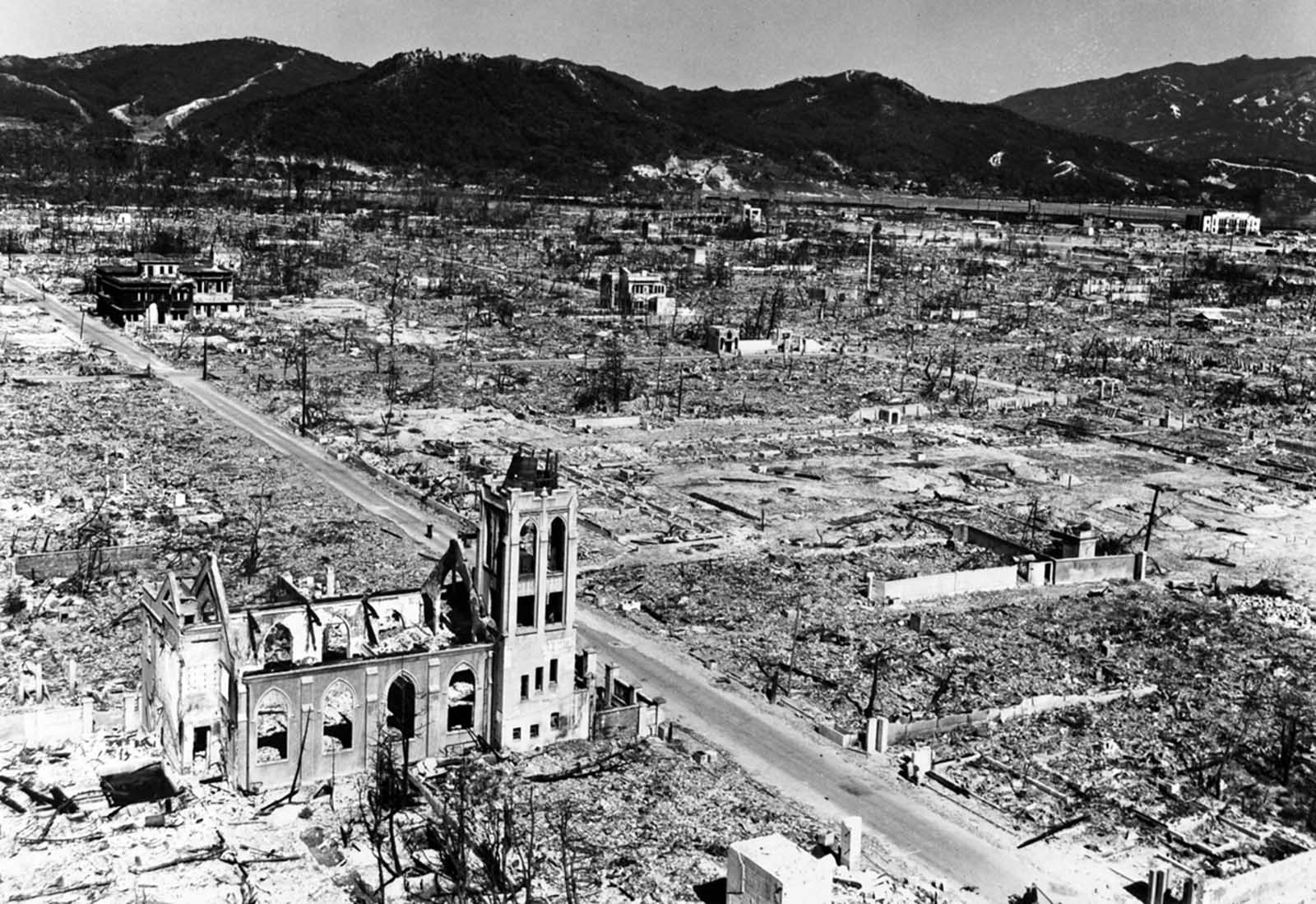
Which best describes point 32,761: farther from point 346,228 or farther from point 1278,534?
point 346,228

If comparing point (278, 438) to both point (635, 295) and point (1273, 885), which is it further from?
point (635, 295)

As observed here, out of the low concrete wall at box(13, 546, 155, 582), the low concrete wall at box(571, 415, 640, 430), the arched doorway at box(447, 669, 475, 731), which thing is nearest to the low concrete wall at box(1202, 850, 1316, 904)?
the arched doorway at box(447, 669, 475, 731)

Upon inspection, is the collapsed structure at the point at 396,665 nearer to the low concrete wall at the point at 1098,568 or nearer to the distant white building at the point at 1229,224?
the low concrete wall at the point at 1098,568

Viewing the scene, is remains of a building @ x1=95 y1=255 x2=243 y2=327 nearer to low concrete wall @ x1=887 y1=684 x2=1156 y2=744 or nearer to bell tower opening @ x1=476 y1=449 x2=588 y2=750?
bell tower opening @ x1=476 y1=449 x2=588 y2=750

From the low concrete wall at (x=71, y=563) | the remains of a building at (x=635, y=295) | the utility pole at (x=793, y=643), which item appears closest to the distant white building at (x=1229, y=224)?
the remains of a building at (x=635, y=295)

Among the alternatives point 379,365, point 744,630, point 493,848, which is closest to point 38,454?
point 379,365

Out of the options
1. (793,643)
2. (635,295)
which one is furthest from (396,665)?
(635,295)
